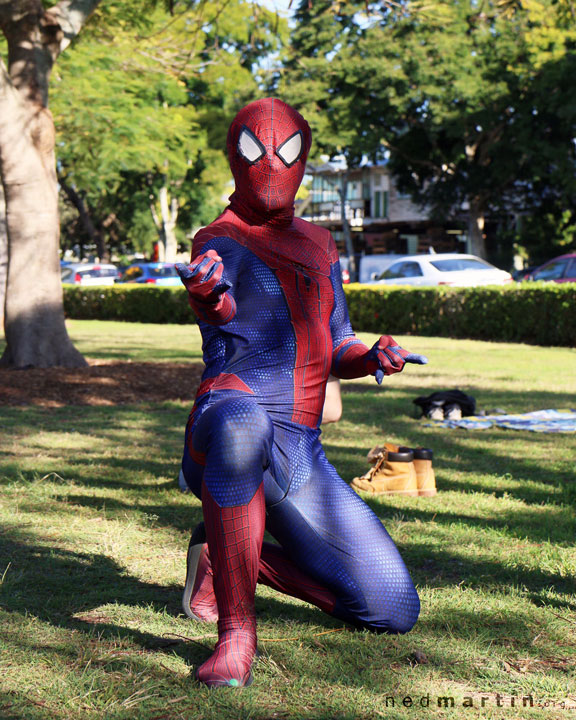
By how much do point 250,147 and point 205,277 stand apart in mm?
731

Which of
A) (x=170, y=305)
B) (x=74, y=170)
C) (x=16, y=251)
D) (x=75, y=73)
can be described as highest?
(x=75, y=73)

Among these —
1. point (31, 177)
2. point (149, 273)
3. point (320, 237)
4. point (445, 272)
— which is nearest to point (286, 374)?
point (320, 237)

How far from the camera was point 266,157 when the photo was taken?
3.21 m

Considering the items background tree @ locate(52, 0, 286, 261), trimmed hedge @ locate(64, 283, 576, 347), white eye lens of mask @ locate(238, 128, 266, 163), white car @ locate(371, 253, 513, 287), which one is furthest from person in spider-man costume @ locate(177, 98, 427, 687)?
white car @ locate(371, 253, 513, 287)

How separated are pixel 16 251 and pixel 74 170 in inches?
403

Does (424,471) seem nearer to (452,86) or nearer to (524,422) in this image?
(524,422)

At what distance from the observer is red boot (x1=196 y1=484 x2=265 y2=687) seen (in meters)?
2.83

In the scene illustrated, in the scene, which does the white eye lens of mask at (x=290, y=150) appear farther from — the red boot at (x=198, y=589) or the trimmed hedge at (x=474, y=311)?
the trimmed hedge at (x=474, y=311)

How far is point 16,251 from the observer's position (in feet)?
35.0

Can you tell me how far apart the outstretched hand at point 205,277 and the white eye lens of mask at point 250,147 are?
60 cm

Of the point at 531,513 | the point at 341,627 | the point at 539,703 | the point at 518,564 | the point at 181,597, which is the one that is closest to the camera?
the point at 539,703

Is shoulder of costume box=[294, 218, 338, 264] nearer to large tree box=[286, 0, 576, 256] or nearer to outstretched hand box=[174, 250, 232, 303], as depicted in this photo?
outstretched hand box=[174, 250, 232, 303]

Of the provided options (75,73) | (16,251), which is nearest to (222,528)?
(16,251)

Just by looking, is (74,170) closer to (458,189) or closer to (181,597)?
(181,597)
